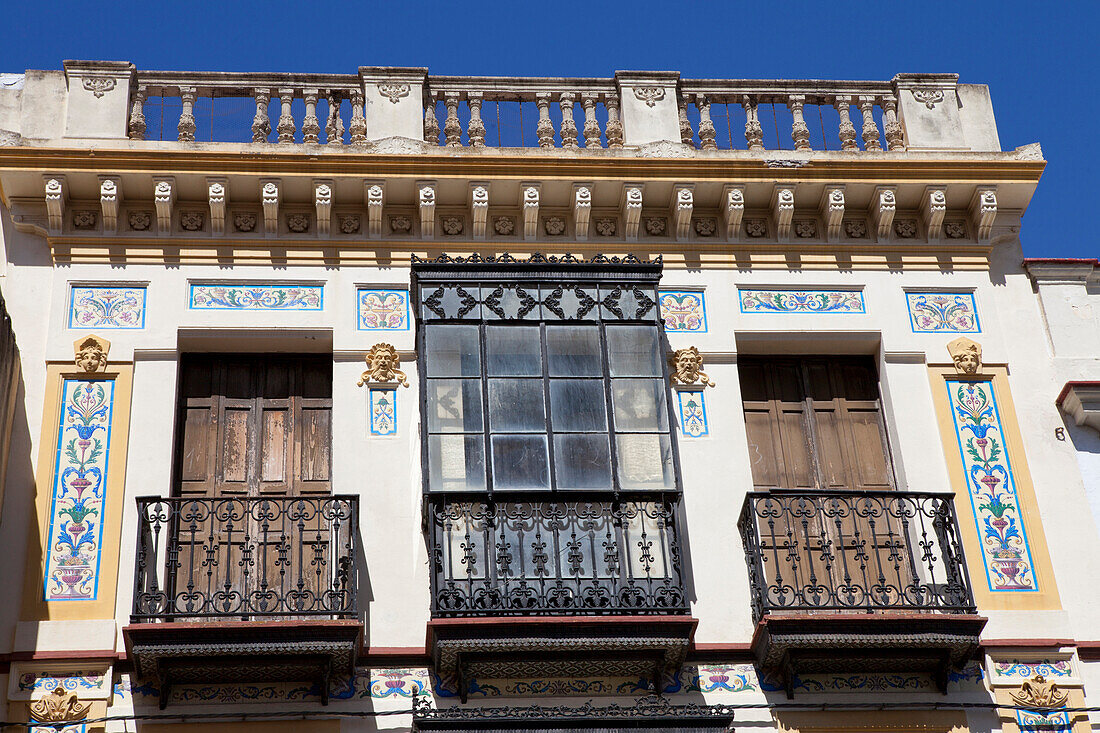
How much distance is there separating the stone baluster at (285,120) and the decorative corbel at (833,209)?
14.5 ft

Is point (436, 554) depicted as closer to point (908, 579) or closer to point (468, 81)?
point (908, 579)

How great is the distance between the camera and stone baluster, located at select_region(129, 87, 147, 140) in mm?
12453

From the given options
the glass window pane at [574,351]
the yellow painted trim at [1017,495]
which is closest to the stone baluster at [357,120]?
the glass window pane at [574,351]

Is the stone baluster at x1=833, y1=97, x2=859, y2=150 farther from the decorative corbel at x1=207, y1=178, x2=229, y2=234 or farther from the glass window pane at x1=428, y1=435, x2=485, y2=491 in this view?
the decorative corbel at x1=207, y1=178, x2=229, y2=234

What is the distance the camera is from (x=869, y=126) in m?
13.1

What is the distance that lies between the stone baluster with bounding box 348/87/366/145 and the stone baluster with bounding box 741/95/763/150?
3246mm

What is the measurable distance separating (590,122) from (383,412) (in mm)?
3208

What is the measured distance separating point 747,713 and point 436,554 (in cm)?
236

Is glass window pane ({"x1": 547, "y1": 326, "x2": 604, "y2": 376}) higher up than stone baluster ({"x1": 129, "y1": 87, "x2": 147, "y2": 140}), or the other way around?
stone baluster ({"x1": 129, "y1": 87, "x2": 147, "y2": 140})

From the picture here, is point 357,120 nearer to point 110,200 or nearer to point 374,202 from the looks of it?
point 374,202

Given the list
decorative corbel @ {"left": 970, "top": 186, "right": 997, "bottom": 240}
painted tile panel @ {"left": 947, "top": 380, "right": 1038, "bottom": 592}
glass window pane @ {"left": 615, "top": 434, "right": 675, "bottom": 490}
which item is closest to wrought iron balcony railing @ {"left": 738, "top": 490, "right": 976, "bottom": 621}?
painted tile panel @ {"left": 947, "top": 380, "right": 1038, "bottom": 592}

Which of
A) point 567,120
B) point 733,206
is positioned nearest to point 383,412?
point 567,120

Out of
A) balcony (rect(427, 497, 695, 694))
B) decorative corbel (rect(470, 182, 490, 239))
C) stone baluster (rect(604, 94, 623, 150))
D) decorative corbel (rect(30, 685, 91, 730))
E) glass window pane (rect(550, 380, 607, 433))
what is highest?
stone baluster (rect(604, 94, 623, 150))

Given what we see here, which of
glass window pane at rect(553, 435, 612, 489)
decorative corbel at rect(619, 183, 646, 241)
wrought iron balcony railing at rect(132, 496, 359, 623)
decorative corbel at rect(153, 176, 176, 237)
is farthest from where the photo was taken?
decorative corbel at rect(619, 183, 646, 241)
